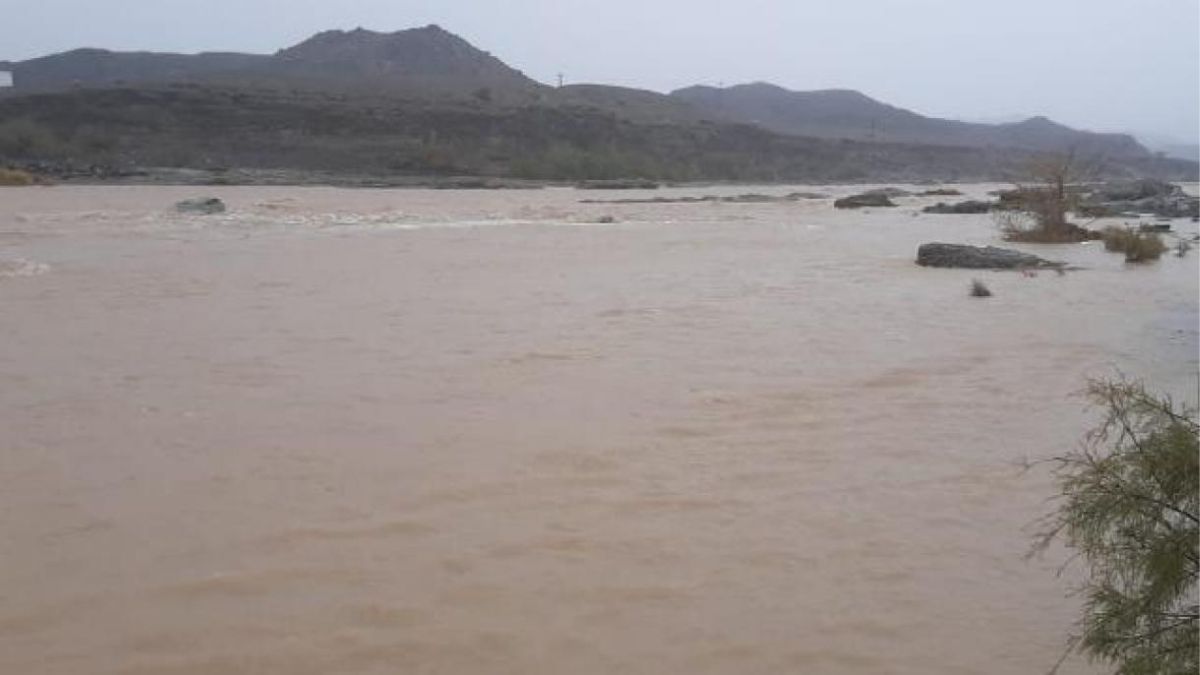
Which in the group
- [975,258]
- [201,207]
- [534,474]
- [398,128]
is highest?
[398,128]

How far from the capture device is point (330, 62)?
10844 centimetres

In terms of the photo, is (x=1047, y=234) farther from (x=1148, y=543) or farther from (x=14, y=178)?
(x=14, y=178)

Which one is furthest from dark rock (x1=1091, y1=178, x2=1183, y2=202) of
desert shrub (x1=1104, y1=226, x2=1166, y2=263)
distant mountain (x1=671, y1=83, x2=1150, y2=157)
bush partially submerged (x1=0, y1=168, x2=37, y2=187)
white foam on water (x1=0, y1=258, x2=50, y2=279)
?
distant mountain (x1=671, y1=83, x2=1150, y2=157)

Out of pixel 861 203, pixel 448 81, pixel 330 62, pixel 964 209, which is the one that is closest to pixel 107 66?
pixel 330 62

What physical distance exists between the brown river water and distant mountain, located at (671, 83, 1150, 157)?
377 ft

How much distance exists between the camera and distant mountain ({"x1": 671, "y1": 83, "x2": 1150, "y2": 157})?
433ft

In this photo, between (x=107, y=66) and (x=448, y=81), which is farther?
(x=107, y=66)

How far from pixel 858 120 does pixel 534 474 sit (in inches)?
5466

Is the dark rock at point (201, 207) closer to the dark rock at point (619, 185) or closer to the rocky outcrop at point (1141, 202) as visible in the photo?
the rocky outcrop at point (1141, 202)

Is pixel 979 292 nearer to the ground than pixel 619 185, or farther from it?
→ nearer to the ground

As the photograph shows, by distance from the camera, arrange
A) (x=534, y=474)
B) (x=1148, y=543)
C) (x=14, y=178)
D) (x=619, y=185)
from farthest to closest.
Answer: (x=619, y=185) → (x=14, y=178) → (x=534, y=474) → (x=1148, y=543)

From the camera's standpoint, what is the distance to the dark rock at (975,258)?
58.3 ft

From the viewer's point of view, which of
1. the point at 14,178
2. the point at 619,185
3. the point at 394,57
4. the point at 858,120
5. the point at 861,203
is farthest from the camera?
the point at 858,120

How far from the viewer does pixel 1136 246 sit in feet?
66.7
